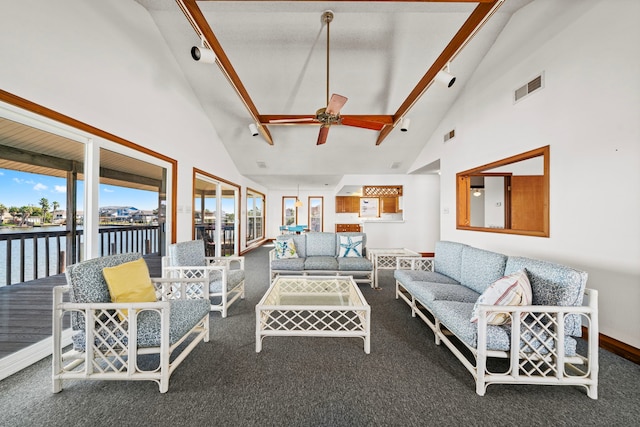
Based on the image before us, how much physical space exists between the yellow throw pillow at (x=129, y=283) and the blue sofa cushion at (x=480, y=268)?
293 cm

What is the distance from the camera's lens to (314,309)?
195 cm

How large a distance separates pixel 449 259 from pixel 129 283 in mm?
3210

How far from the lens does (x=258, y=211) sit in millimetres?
8578

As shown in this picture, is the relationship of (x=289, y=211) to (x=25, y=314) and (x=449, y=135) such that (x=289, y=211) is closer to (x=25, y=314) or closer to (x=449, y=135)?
(x=449, y=135)

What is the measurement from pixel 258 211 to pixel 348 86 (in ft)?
19.5

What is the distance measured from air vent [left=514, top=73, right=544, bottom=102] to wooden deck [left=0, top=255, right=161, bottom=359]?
5517 millimetres

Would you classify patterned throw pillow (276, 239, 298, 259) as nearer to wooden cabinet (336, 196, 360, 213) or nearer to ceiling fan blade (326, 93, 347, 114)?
ceiling fan blade (326, 93, 347, 114)

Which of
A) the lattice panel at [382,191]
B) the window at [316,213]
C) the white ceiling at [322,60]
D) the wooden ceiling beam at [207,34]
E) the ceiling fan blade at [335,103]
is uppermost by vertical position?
the white ceiling at [322,60]

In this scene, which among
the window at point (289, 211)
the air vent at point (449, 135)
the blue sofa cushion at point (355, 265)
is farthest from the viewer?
the window at point (289, 211)

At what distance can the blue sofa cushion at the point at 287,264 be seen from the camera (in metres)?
3.60

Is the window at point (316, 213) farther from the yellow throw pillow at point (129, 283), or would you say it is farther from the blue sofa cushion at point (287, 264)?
the yellow throw pillow at point (129, 283)

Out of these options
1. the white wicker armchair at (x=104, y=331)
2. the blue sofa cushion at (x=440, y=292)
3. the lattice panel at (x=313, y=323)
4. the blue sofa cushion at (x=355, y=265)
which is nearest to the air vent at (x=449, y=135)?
the blue sofa cushion at (x=355, y=265)

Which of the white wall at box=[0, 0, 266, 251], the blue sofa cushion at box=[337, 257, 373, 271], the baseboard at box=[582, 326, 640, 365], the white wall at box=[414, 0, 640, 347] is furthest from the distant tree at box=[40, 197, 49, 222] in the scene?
the baseboard at box=[582, 326, 640, 365]

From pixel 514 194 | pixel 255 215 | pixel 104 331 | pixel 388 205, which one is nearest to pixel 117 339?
pixel 104 331
